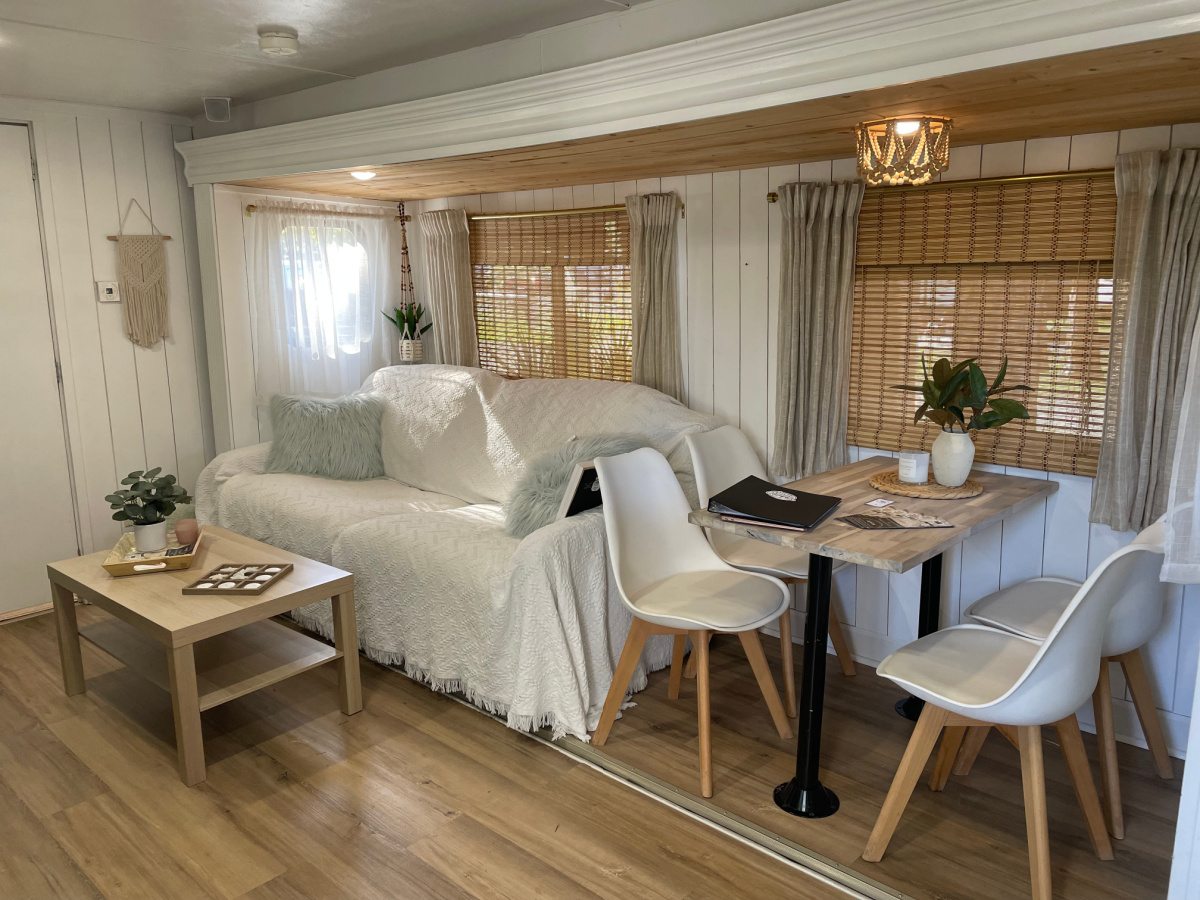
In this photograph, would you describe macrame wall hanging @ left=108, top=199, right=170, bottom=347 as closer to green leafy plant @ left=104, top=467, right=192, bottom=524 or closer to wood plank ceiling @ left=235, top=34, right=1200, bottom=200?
wood plank ceiling @ left=235, top=34, right=1200, bottom=200

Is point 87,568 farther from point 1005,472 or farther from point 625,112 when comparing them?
point 1005,472

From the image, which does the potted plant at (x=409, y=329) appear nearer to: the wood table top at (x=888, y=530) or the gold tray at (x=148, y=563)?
the gold tray at (x=148, y=563)

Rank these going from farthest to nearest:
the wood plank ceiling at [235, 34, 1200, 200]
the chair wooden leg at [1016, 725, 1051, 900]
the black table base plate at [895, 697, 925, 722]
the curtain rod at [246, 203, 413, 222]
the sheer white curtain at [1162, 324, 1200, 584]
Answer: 1. the curtain rod at [246, 203, 413, 222]
2. the black table base plate at [895, 697, 925, 722]
3. the chair wooden leg at [1016, 725, 1051, 900]
4. the wood plank ceiling at [235, 34, 1200, 200]
5. the sheer white curtain at [1162, 324, 1200, 584]

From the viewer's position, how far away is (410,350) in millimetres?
4711

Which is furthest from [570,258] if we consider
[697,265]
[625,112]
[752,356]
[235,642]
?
[235,642]

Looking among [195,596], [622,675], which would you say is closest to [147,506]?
[195,596]

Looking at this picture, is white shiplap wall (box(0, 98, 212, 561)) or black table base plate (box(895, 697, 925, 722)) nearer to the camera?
black table base plate (box(895, 697, 925, 722))

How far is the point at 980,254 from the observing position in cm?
286

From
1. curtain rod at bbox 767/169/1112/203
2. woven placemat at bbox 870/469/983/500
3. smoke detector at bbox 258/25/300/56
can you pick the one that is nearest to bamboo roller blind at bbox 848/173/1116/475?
curtain rod at bbox 767/169/1112/203

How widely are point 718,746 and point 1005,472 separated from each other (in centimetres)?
132

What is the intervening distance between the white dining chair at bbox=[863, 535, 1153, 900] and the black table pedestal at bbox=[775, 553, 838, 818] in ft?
0.67

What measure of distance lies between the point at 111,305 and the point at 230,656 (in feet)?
6.75

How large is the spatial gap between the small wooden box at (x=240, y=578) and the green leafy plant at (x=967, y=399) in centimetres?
212

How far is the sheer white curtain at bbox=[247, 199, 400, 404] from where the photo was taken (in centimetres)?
433
